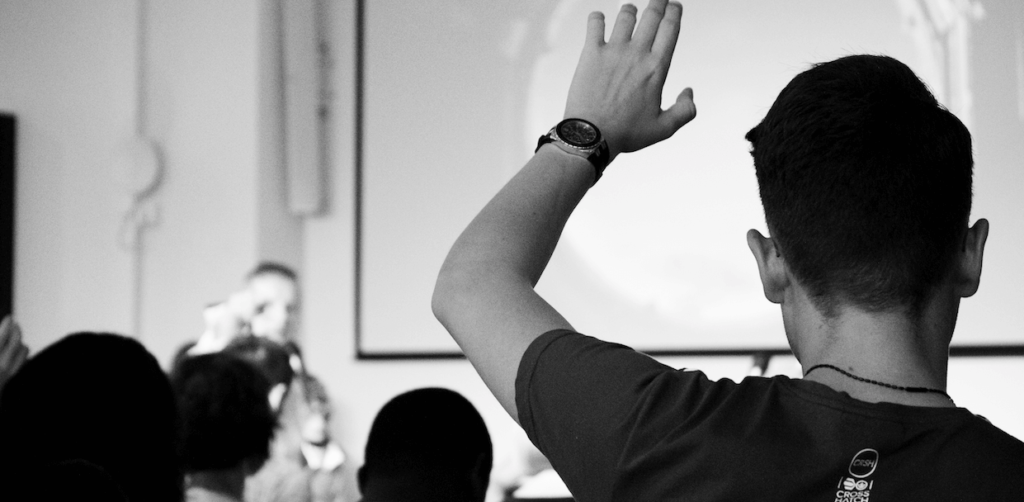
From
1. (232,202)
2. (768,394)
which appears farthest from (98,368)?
(232,202)

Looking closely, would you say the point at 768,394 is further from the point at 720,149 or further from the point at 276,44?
the point at 276,44

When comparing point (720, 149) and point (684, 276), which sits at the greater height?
point (720, 149)

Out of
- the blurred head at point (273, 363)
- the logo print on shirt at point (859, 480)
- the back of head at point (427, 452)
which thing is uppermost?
the logo print on shirt at point (859, 480)

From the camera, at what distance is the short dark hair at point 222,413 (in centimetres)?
202

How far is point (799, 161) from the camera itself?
2.21ft

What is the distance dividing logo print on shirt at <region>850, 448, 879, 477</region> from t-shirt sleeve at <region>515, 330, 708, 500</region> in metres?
0.10

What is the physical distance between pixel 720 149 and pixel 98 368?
335 centimetres

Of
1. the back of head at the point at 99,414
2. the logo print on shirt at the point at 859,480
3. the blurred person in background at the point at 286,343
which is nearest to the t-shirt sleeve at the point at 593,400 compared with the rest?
the logo print on shirt at the point at 859,480

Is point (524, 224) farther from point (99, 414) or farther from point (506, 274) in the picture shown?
point (99, 414)

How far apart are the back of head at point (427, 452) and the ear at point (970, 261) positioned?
1236mm

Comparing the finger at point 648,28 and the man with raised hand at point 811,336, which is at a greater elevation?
the finger at point 648,28

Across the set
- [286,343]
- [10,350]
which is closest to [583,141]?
[10,350]

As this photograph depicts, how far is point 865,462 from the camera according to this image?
61 centimetres

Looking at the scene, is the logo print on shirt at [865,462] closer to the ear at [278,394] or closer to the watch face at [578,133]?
the watch face at [578,133]
